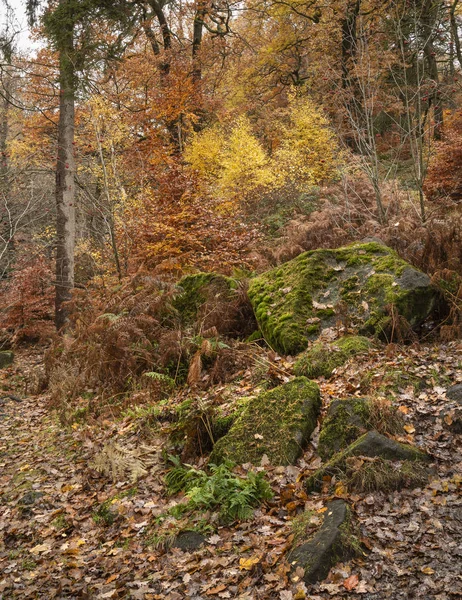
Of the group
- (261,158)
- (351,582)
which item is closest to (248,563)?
(351,582)

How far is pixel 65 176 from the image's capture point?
1204cm

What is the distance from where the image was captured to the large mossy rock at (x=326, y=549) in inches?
126

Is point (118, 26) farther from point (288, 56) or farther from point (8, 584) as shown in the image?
point (8, 584)

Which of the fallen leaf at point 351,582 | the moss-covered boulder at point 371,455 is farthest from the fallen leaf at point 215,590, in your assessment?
the moss-covered boulder at point 371,455

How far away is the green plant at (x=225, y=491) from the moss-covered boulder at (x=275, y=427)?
0.22 m

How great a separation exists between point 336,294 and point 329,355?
1269 millimetres

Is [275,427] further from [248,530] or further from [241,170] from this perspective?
[241,170]

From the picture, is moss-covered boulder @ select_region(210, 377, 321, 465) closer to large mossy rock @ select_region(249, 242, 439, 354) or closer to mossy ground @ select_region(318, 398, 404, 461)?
mossy ground @ select_region(318, 398, 404, 461)

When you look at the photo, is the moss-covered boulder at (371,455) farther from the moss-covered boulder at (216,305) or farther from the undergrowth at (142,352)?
the moss-covered boulder at (216,305)

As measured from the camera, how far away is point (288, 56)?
82.2 ft

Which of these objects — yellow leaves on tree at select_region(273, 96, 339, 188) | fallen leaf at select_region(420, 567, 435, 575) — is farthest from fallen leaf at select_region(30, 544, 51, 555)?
yellow leaves on tree at select_region(273, 96, 339, 188)

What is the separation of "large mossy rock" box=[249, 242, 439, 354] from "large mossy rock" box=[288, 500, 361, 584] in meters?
3.04

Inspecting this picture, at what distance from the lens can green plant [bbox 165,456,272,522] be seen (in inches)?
158

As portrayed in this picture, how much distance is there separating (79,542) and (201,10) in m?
22.0
